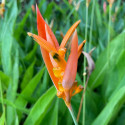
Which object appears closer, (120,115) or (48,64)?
(48,64)

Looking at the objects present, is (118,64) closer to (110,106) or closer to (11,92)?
(110,106)

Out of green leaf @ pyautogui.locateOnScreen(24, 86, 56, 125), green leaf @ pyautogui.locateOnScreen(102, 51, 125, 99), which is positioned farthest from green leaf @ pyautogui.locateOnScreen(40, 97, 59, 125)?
green leaf @ pyautogui.locateOnScreen(102, 51, 125, 99)

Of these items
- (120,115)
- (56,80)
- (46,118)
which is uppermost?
(56,80)

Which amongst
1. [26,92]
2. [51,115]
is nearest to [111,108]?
[51,115]

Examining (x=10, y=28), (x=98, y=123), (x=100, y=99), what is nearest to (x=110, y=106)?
(x=98, y=123)

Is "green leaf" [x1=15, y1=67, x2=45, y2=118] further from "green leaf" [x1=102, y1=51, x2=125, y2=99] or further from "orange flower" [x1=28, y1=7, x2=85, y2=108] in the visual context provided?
"orange flower" [x1=28, y1=7, x2=85, y2=108]

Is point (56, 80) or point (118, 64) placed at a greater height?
point (56, 80)

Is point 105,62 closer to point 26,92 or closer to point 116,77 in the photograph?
point 116,77
